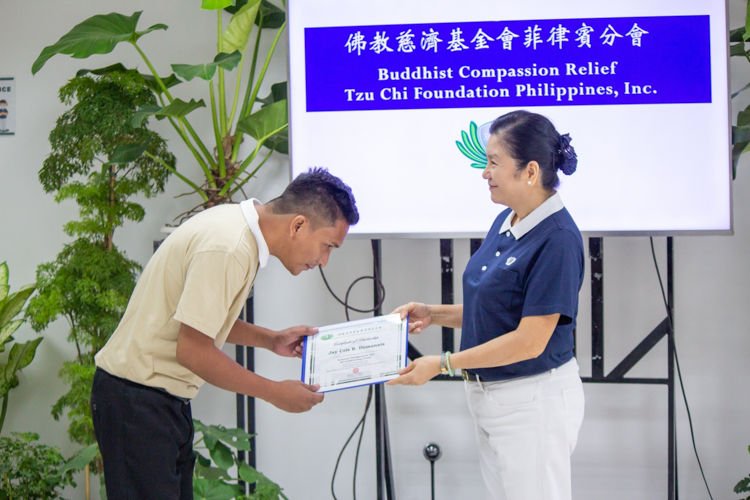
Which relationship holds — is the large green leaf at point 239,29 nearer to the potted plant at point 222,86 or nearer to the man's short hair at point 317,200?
the potted plant at point 222,86

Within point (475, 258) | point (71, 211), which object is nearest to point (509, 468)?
point (475, 258)

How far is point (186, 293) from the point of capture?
4.13ft

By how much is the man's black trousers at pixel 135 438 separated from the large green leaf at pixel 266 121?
1.16 meters

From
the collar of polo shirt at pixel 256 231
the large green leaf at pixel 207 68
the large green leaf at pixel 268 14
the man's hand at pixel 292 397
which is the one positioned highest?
the large green leaf at pixel 268 14

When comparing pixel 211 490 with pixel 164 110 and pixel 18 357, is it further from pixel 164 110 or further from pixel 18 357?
pixel 164 110

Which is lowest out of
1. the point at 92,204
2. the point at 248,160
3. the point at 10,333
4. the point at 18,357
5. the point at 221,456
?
the point at 221,456

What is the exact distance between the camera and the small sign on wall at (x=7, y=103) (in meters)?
2.78

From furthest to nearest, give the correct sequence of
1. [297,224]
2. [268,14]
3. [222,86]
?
[268,14]
[222,86]
[297,224]

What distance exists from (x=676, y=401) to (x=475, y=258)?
4.75ft

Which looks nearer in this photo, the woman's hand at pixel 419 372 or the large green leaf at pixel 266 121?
the woman's hand at pixel 419 372

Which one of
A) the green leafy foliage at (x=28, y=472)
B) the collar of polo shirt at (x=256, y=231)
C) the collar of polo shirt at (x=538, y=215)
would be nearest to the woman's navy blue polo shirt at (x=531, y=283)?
the collar of polo shirt at (x=538, y=215)

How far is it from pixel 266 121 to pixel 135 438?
1310 mm

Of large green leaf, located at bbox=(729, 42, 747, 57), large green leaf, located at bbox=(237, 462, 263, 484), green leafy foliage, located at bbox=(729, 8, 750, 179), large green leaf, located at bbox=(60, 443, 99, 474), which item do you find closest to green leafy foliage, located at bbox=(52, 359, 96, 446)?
large green leaf, located at bbox=(60, 443, 99, 474)

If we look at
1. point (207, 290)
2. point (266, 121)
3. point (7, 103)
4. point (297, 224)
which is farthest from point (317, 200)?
point (7, 103)
